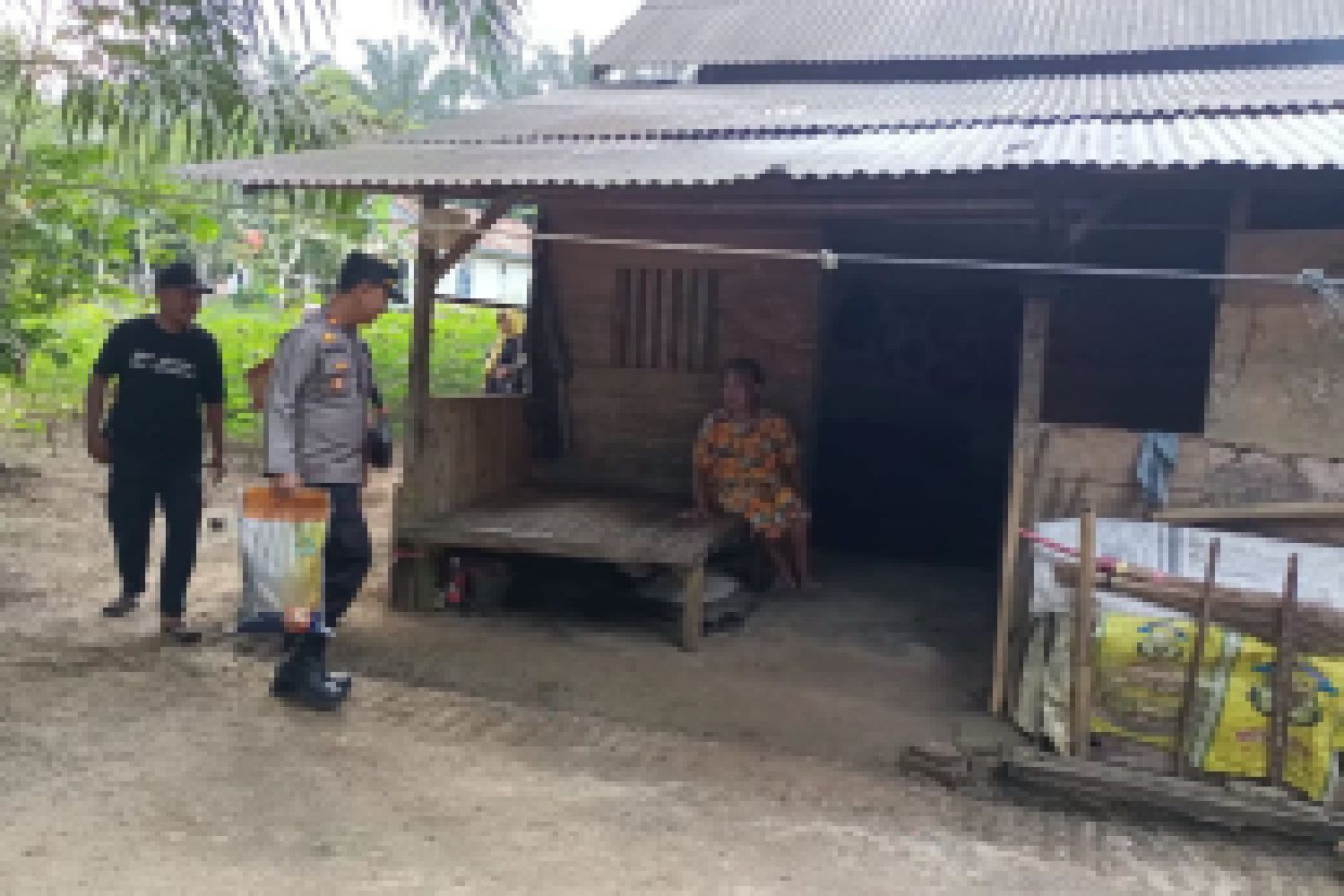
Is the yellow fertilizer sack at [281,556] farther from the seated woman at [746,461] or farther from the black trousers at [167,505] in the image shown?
the seated woman at [746,461]

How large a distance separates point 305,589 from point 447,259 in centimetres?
213

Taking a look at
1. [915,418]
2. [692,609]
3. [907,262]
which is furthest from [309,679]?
[915,418]

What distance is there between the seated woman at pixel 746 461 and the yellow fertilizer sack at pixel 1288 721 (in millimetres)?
2919

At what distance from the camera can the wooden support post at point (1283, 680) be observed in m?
3.63

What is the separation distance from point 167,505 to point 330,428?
4.06 ft

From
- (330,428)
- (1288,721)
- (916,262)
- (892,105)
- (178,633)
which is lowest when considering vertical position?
(178,633)

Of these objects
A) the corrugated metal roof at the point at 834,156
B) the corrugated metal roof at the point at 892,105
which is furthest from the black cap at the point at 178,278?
the corrugated metal roof at the point at 892,105

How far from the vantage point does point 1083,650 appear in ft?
12.9

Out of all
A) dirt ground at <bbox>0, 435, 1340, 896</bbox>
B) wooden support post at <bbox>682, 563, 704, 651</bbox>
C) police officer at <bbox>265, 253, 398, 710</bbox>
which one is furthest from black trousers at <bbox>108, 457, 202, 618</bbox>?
wooden support post at <bbox>682, 563, 704, 651</bbox>

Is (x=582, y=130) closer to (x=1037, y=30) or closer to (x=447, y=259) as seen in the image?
(x=447, y=259)

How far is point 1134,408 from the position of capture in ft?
22.4

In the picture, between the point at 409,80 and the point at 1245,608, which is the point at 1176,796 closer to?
the point at 1245,608

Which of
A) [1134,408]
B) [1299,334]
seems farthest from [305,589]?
[1134,408]

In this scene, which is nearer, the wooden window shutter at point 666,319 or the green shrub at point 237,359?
the wooden window shutter at point 666,319
